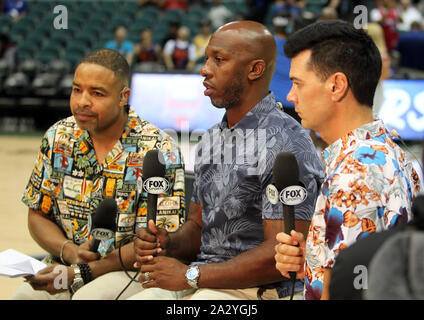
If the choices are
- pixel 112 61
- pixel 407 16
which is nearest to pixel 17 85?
pixel 407 16

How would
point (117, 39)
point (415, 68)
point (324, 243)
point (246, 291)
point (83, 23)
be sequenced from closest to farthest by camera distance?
point (324, 243)
point (246, 291)
point (415, 68)
point (117, 39)
point (83, 23)

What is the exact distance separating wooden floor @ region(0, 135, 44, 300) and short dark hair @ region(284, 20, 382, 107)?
9.01ft

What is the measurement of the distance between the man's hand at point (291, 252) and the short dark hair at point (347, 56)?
46cm

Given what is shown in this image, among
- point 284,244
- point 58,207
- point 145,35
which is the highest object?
point 145,35

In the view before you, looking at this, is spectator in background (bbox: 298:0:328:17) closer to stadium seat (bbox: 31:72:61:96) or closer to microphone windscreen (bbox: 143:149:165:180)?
stadium seat (bbox: 31:72:61:96)

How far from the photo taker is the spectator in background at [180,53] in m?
12.2

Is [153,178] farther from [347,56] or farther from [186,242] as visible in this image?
[347,56]

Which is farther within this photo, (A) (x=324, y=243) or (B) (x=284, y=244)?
(B) (x=284, y=244)

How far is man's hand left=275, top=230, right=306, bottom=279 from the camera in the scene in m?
1.83

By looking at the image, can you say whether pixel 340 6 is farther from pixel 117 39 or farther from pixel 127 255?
pixel 127 255

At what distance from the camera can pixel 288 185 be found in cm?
179

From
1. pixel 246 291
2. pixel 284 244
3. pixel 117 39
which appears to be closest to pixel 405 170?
pixel 284 244

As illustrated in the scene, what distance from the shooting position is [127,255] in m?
2.65

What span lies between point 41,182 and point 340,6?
8144 millimetres
